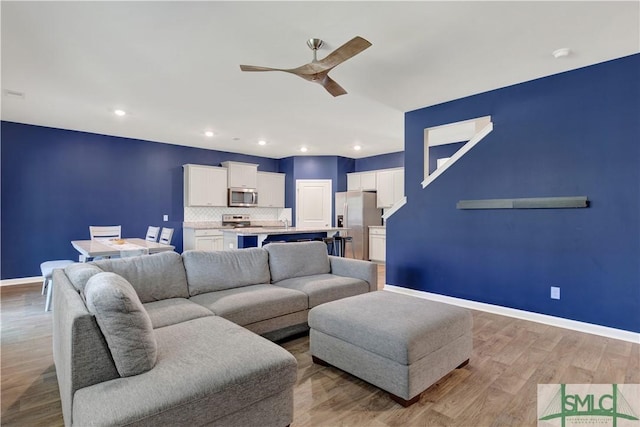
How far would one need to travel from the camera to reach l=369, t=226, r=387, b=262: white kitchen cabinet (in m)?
7.53

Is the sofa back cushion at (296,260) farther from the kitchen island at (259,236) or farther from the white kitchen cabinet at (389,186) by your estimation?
the white kitchen cabinet at (389,186)

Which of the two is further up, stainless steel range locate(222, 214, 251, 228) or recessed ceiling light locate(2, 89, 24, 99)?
recessed ceiling light locate(2, 89, 24, 99)


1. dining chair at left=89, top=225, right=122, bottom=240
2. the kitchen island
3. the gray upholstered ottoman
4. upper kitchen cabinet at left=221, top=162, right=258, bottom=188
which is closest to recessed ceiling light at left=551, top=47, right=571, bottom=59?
the gray upholstered ottoman

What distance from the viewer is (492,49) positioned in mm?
2898

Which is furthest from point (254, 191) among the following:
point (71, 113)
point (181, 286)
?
point (181, 286)

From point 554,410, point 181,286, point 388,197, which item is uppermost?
point 388,197

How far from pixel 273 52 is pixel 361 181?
214 inches

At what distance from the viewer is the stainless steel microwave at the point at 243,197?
24.4 feet

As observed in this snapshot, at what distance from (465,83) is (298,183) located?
5.20 meters

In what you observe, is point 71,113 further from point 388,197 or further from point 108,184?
point 388,197

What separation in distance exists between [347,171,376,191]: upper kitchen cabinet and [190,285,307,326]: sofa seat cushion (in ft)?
17.4

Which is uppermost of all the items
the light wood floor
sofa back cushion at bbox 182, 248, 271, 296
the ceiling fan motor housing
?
the ceiling fan motor housing

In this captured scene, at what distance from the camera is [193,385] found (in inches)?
54.6

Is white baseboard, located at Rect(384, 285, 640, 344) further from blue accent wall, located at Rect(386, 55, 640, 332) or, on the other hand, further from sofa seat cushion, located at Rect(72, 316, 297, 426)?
sofa seat cushion, located at Rect(72, 316, 297, 426)
